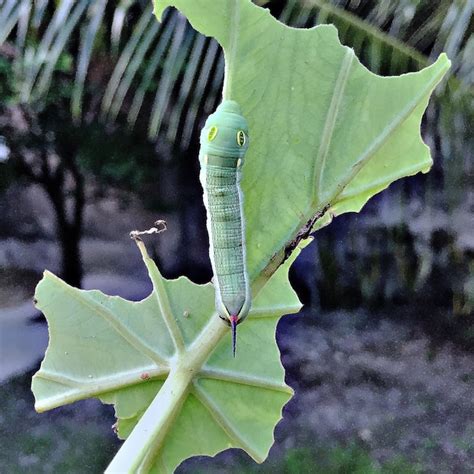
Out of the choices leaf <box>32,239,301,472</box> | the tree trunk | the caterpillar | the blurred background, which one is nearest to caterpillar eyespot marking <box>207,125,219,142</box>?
the caterpillar

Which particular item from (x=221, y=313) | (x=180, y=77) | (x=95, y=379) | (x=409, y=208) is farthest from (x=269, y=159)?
(x=409, y=208)

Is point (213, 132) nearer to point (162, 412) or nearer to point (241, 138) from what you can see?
point (241, 138)

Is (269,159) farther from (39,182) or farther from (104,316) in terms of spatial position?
(39,182)

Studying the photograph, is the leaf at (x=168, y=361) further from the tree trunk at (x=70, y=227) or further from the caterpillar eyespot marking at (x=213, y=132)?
the tree trunk at (x=70, y=227)

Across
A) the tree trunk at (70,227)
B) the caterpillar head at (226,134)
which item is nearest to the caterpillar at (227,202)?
the caterpillar head at (226,134)

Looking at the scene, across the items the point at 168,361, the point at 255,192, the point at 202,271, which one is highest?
the point at 255,192

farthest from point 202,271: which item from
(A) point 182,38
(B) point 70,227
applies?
(A) point 182,38
